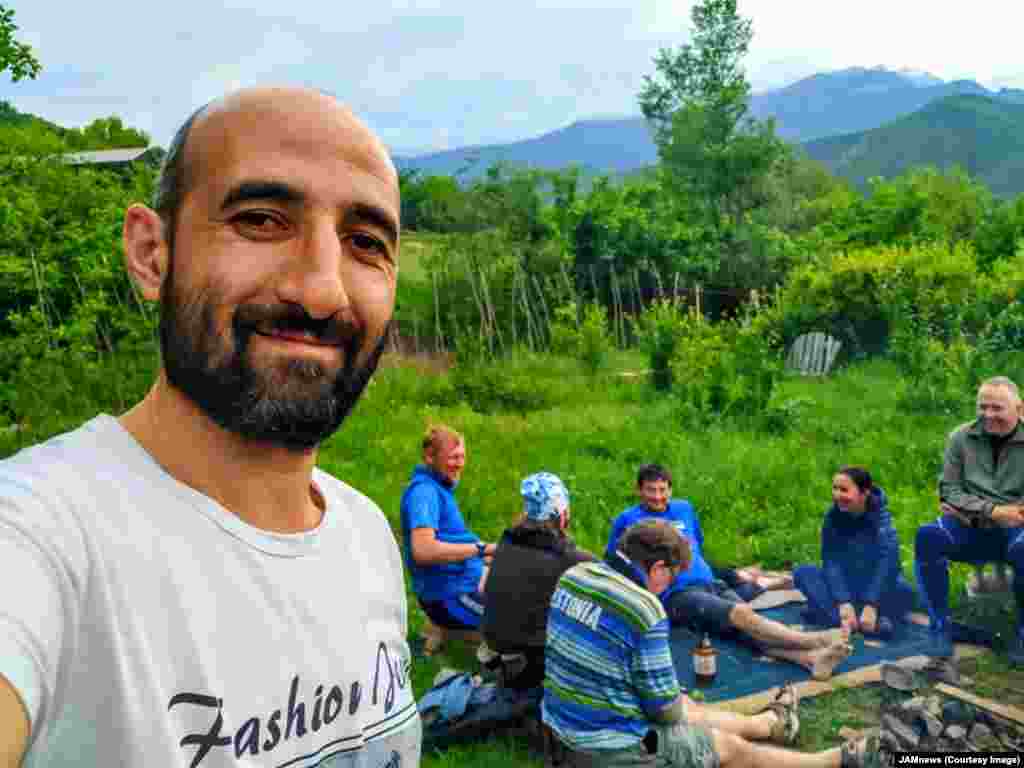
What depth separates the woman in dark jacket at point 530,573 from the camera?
3.66 metres

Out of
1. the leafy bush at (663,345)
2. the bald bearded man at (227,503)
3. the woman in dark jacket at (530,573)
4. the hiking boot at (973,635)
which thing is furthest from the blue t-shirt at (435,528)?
the leafy bush at (663,345)

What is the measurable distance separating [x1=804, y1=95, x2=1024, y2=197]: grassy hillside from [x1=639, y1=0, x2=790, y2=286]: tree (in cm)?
5526

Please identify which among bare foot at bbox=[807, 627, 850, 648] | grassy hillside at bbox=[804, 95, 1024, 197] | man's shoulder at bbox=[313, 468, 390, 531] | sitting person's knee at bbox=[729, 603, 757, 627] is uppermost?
grassy hillside at bbox=[804, 95, 1024, 197]

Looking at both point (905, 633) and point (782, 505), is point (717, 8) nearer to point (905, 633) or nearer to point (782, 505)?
point (782, 505)

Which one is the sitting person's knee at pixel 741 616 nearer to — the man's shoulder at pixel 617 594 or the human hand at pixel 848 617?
the human hand at pixel 848 617

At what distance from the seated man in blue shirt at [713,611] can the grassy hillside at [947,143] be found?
76944 mm

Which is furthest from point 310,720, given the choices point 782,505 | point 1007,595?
point 782,505

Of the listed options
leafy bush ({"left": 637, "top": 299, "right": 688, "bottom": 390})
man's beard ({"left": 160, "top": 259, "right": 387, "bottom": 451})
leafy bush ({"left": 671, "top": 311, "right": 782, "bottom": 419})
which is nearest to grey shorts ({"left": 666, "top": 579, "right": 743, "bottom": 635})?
leafy bush ({"left": 671, "top": 311, "right": 782, "bottom": 419})

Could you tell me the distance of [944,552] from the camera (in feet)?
15.9

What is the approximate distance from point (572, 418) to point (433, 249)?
605 centimetres

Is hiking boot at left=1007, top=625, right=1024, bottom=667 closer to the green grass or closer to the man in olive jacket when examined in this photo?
the man in olive jacket

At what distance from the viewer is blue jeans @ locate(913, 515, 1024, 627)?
4.80 metres

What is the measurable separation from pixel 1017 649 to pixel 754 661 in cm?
124

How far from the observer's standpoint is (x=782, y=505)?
6504 mm
